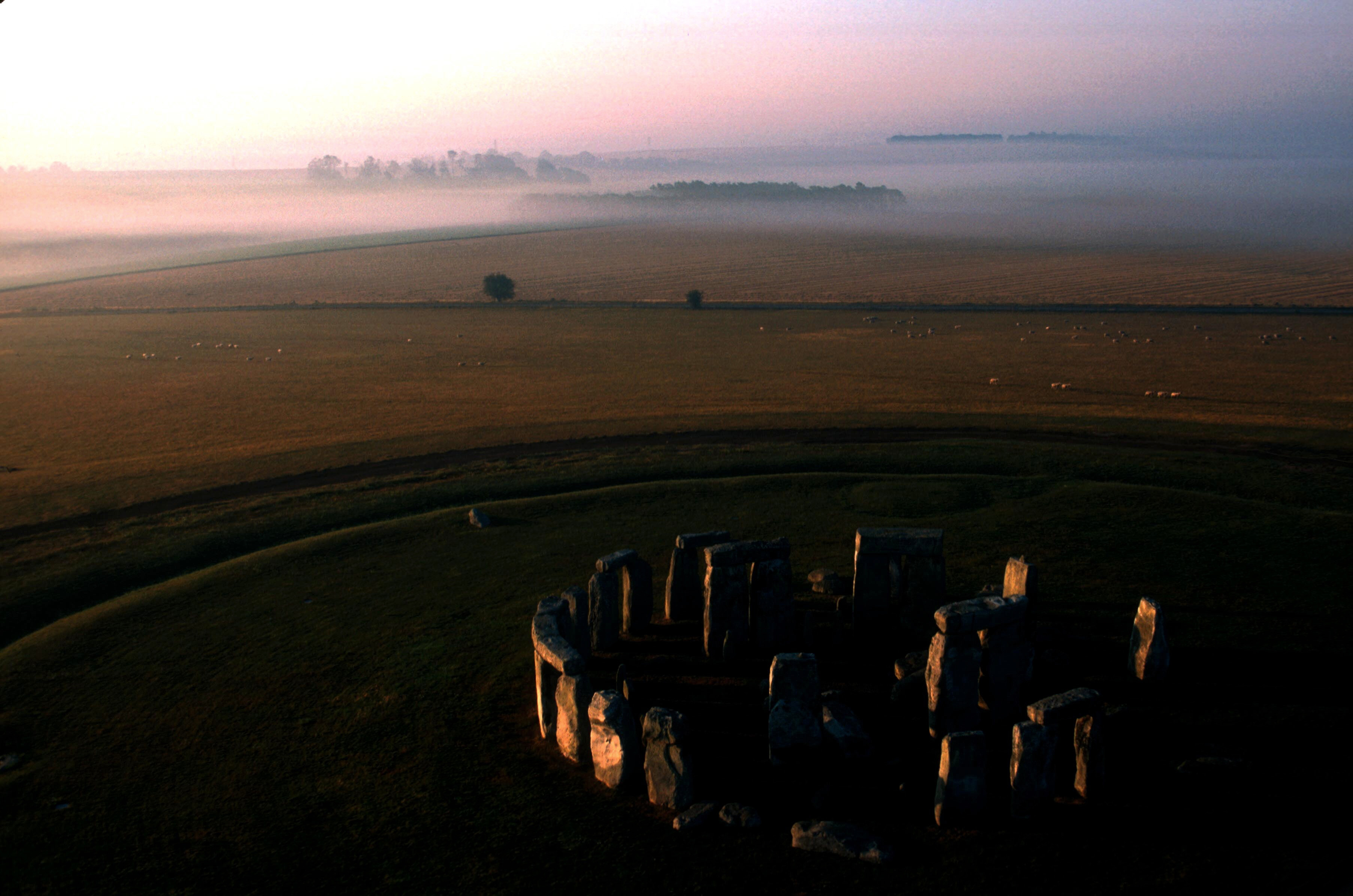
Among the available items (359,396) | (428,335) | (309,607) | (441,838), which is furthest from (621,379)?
(441,838)

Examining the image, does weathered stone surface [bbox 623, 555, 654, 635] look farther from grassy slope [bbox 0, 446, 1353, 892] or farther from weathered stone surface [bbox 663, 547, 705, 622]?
grassy slope [bbox 0, 446, 1353, 892]

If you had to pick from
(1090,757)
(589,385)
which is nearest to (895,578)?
(1090,757)

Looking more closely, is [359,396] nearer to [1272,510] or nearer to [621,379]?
[621,379]

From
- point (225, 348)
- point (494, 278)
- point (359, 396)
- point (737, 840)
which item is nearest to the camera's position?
point (737, 840)

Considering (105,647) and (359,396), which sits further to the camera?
(359,396)

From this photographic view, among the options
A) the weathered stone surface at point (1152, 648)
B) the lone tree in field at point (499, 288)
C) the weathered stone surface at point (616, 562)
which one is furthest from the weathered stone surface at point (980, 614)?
the lone tree in field at point (499, 288)

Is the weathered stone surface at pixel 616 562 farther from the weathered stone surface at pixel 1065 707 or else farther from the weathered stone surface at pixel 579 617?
the weathered stone surface at pixel 1065 707

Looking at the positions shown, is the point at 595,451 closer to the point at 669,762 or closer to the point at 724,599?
the point at 724,599
